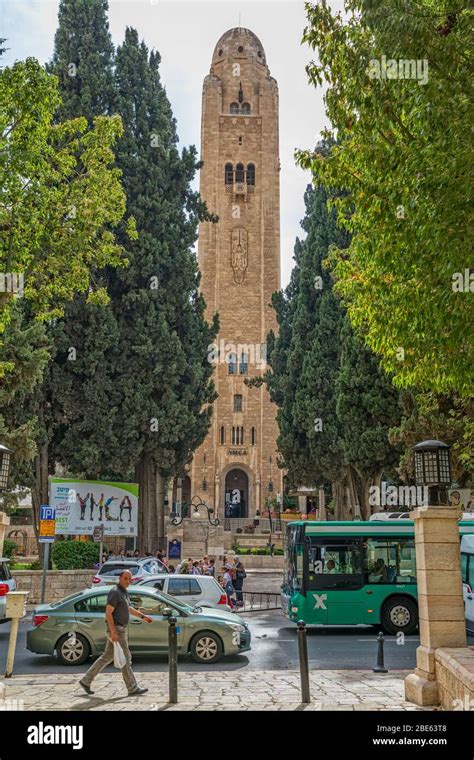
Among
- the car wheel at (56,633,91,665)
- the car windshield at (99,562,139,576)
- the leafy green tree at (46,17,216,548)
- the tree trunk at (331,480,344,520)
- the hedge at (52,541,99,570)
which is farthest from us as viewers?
the tree trunk at (331,480,344,520)

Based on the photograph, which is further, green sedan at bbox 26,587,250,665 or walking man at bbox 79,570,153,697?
green sedan at bbox 26,587,250,665

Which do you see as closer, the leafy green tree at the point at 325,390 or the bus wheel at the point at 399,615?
the bus wheel at the point at 399,615

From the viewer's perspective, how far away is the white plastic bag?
834 centimetres

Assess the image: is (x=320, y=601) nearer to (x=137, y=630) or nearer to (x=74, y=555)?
(x=137, y=630)

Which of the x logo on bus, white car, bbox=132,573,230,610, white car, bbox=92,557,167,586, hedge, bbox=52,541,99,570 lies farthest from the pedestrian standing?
hedge, bbox=52,541,99,570

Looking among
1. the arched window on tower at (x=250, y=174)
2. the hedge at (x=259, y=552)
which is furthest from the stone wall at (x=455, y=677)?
the arched window on tower at (x=250, y=174)

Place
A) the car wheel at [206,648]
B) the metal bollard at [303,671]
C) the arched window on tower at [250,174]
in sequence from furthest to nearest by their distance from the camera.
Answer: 1. the arched window on tower at [250,174]
2. the car wheel at [206,648]
3. the metal bollard at [303,671]

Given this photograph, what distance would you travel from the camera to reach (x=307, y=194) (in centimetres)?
3525

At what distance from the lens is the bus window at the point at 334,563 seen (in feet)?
52.3

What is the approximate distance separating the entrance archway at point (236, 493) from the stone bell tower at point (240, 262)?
7cm

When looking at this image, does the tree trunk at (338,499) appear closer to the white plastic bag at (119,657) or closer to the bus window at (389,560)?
the bus window at (389,560)

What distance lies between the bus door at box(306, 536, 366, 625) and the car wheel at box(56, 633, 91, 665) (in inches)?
235

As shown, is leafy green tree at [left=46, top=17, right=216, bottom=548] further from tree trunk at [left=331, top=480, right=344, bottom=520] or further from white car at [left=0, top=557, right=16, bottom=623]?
white car at [left=0, top=557, right=16, bottom=623]
